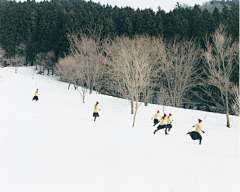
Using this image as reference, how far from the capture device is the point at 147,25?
4041 cm

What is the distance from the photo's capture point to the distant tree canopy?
120 ft

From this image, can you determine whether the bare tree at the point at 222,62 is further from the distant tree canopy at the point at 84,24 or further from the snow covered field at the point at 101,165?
the distant tree canopy at the point at 84,24

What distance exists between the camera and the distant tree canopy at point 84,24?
120ft

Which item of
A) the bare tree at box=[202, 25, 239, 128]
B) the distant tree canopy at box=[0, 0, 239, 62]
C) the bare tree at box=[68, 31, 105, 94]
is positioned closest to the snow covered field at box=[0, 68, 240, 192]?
the bare tree at box=[202, 25, 239, 128]

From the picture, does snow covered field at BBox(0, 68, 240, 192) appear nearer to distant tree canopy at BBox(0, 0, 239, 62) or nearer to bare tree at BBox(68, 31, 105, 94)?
bare tree at BBox(68, 31, 105, 94)

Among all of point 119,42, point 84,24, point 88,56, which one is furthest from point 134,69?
point 84,24

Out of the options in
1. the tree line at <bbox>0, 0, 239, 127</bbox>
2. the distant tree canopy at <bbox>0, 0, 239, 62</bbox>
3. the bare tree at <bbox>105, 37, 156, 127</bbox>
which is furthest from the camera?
the distant tree canopy at <bbox>0, 0, 239, 62</bbox>

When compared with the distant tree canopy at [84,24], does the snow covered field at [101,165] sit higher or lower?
lower

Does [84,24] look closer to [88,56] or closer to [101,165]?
[88,56]

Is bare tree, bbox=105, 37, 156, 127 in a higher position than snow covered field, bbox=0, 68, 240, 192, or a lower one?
higher

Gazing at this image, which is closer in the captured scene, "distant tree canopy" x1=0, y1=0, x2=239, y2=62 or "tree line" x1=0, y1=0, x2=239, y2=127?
"tree line" x1=0, y1=0, x2=239, y2=127

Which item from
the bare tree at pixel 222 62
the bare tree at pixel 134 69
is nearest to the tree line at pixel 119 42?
the bare tree at pixel 134 69

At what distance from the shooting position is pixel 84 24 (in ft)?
148

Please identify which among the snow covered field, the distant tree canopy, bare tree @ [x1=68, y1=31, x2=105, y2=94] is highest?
the distant tree canopy
